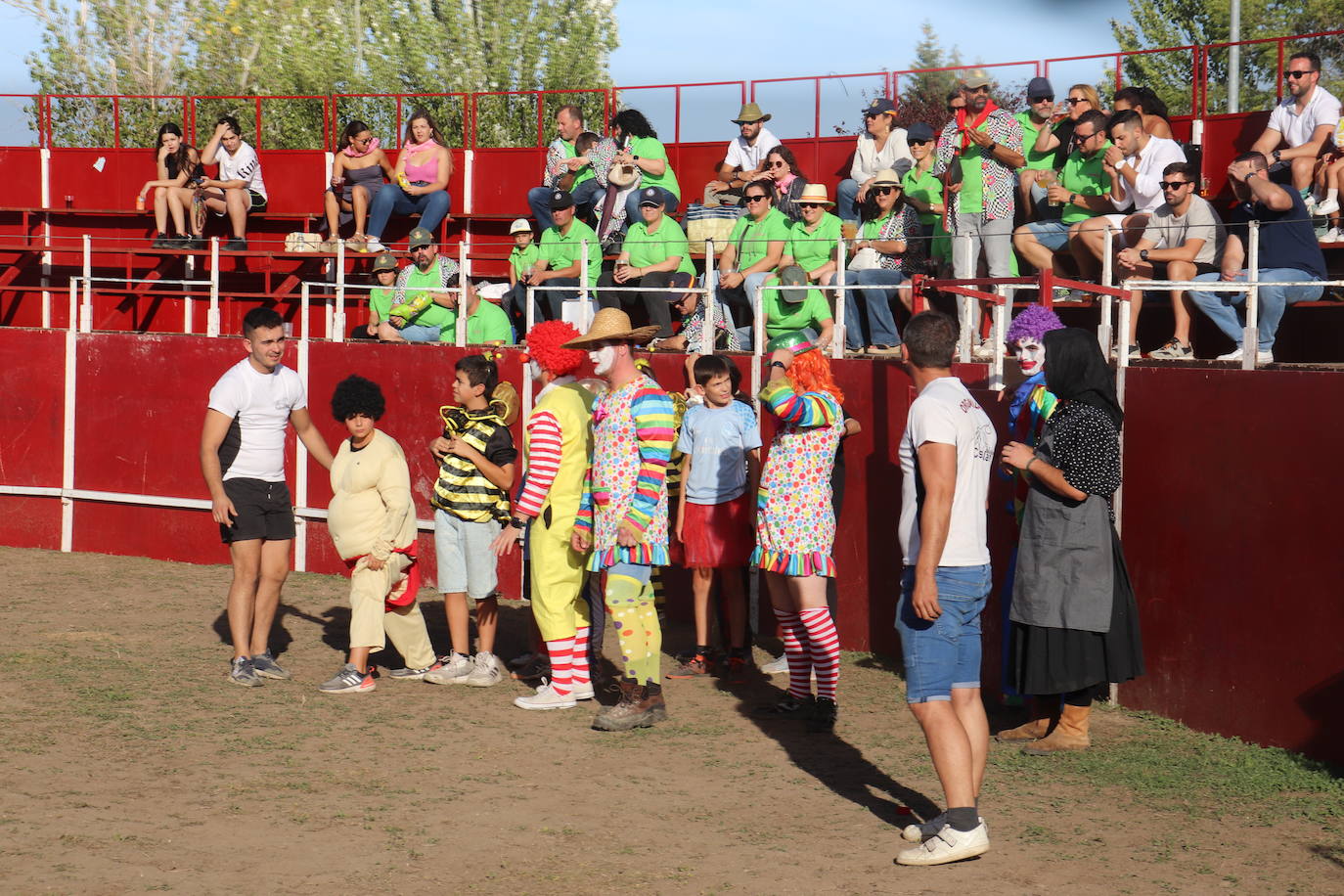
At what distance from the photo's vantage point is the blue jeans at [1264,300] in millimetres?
8273

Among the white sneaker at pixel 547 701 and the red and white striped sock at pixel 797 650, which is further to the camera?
the white sneaker at pixel 547 701

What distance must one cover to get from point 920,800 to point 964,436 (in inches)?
71.2

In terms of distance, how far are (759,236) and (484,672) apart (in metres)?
4.54

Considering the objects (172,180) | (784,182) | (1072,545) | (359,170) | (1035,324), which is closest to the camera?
(1072,545)

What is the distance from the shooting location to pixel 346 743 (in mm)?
7629

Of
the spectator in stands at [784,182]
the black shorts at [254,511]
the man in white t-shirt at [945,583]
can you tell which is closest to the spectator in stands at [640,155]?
the spectator in stands at [784,182]

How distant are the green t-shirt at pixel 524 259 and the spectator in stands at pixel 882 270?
292cm

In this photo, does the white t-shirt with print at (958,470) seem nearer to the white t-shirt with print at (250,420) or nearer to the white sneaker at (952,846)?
the white sneaker at (952,846)

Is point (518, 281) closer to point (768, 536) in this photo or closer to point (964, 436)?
point (768, 536)

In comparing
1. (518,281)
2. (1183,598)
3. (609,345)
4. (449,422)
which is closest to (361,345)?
(518,281)

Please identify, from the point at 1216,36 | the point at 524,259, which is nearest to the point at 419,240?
the point at 524,259

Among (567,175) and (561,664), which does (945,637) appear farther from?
(567,175)

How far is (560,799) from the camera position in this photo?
22.0ft

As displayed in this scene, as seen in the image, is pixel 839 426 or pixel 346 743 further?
pixel 839 426
